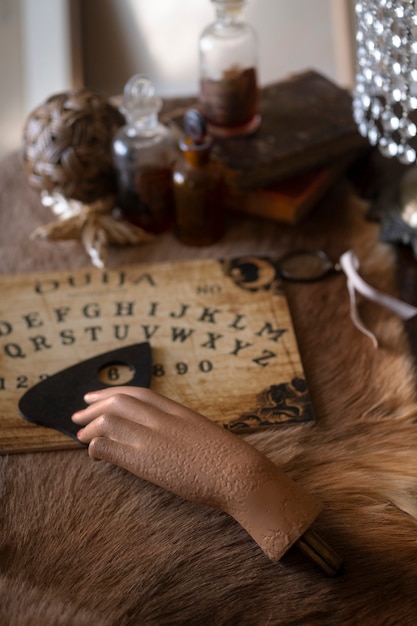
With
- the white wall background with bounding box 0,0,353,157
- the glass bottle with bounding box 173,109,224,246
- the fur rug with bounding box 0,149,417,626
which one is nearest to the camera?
the fur rug with bounding box 0,149,417,626

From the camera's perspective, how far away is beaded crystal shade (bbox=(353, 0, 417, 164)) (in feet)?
2.31

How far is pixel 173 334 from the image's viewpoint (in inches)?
29.8

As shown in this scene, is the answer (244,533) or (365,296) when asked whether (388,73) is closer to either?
(365,296)

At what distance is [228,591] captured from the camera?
0.55 metres

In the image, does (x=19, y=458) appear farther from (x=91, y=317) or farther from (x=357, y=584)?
(x=357, y=584)

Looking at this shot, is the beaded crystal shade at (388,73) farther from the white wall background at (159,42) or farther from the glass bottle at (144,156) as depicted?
the white wall background at (159,42)

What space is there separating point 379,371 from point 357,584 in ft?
0.73

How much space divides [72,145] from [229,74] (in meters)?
0.20

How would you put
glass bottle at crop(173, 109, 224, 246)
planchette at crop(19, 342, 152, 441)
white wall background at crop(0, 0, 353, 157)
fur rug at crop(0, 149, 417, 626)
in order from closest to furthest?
fur rug at crop(0, 149, 417, 626) < planchette at crop(19, 342, 152, 441) < glass bottle at crop(173, 109, 224, 246) < white wall background at crop(0, 0, 353, 157)

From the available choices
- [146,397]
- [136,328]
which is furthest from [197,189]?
[146,397]

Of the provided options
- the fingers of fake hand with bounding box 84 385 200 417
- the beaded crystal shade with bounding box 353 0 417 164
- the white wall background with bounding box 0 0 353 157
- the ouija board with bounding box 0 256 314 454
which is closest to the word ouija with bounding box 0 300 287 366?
the ouija board with bounding box 0 256 314 454

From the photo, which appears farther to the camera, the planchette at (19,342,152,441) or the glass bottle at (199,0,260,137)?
the glass bottle at (199,0,260,137)

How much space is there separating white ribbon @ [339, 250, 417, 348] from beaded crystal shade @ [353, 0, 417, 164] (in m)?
0.12

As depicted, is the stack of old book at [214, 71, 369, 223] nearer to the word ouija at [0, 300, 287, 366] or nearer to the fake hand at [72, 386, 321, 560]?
the word ouija at [0, 300, 287, 366]
